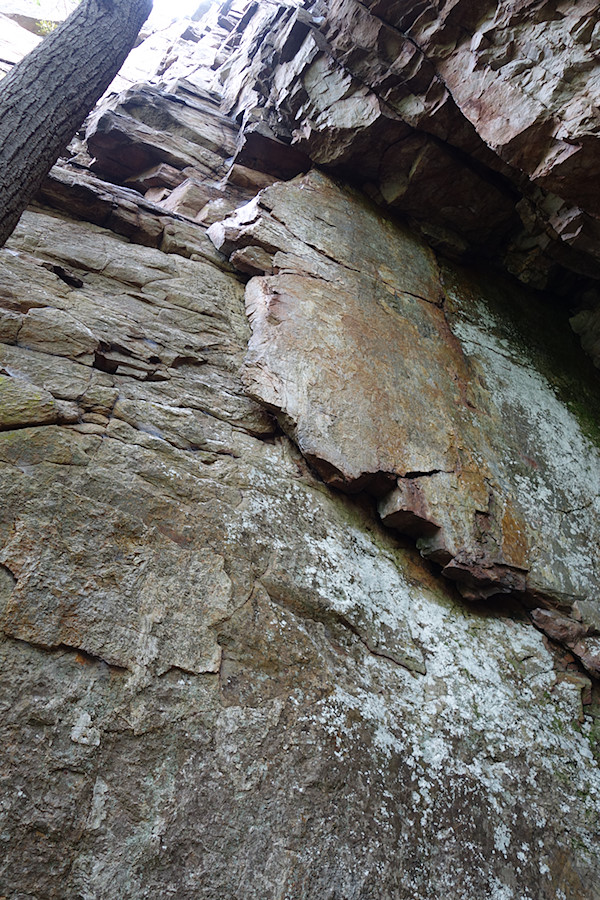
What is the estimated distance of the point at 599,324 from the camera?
23.9 ft

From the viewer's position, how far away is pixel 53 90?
3.79 m

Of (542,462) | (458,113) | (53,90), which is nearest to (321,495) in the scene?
(542,462)

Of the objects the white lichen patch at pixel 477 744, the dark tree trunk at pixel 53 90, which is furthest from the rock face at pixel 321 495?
the dark tree trunk at pixel 53 90

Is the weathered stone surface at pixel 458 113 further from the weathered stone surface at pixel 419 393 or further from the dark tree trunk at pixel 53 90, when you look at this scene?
the dark tree trunk at pixel 53 90

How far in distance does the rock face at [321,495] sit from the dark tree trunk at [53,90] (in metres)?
1.01

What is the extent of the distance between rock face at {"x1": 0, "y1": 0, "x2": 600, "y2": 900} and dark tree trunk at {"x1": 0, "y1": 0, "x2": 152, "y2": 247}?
1.01 m

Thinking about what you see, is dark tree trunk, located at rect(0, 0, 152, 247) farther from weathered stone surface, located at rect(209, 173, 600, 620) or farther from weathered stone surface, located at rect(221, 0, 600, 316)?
weathered stone surface, located at rect(221, 0, 600, 316)

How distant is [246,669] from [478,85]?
5766 mm

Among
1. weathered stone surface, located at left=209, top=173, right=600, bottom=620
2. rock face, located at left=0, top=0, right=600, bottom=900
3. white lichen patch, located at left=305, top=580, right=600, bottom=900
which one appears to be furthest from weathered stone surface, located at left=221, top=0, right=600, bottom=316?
white lichen patch, located at left=305, top=580, right=600, bottom=900

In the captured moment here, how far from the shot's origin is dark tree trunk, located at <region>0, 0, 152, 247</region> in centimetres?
343

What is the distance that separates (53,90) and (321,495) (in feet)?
12.3

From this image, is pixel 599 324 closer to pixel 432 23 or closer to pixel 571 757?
pixel 432 23

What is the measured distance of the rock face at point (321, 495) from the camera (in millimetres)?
2514

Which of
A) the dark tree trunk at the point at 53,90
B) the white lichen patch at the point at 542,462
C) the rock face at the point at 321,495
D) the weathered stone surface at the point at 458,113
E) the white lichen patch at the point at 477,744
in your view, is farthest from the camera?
the white lichen patch at the point at 542,462
